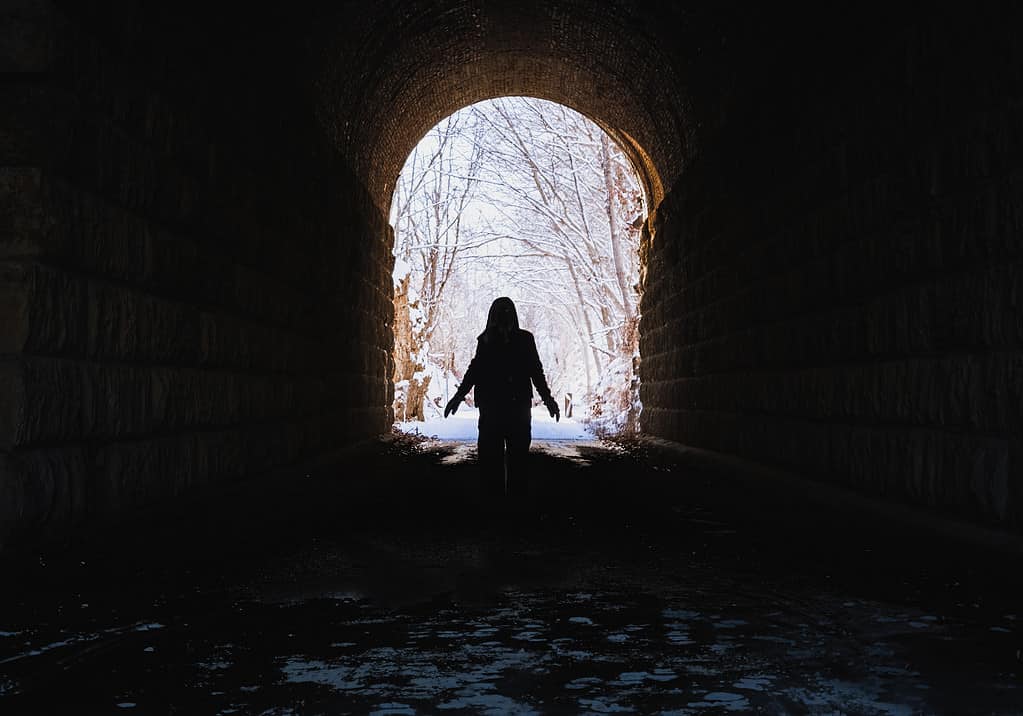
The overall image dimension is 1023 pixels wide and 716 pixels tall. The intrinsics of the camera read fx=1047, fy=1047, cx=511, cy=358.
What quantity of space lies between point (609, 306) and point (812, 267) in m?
16.0

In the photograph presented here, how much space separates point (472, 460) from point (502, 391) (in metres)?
3.57

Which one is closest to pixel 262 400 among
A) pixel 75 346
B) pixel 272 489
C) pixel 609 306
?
pixel 272 489

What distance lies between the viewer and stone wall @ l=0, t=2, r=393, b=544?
14.2 feet

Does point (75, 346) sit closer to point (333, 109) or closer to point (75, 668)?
point (75, 668)

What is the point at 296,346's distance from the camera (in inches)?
360

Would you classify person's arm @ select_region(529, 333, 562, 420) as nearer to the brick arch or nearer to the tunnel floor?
the tunnel floor

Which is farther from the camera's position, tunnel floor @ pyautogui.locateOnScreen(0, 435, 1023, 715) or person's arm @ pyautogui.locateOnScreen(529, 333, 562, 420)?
person's arm @ pyautogui.locateOnScreen(529, 333, 562, 420)

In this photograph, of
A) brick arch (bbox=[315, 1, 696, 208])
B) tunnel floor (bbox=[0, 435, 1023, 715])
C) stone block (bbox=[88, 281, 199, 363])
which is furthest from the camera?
brick arch (bbox=[315, 1, 696, 208])

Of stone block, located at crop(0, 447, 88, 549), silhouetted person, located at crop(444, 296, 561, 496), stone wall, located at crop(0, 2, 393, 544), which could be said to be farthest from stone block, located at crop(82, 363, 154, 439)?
silhouetted person, located at crop(444, 296, 561, 496)

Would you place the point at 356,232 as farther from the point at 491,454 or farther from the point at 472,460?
the point at 491,454

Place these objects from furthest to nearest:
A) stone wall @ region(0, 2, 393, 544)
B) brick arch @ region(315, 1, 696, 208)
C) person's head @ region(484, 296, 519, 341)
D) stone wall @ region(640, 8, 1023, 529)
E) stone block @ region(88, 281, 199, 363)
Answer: brick arch @ region(315, 1, 696, 208) < person's head @ region(484, 296, 519, 341) < stone block @ region(88, 281, 199, 363) < stone wall @ region(640, 8, 1023, 529) < stone wall @ region(0, 2, 393, 544)

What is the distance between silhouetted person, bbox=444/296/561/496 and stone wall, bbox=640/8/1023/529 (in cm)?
196

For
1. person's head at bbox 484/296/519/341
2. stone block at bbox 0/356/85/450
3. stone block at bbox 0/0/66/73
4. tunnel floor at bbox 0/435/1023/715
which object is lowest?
tunnel floor at bbox 0/435/1023/715

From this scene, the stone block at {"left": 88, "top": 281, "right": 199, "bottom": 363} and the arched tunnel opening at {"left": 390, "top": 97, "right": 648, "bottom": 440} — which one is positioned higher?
the arched tunnel opening at {"left": 390, "top": 97, "right": 648, "bottom": 440}
